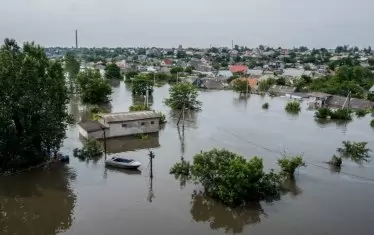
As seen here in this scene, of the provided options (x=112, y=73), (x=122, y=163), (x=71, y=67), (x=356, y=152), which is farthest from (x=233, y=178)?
(x=112, y=73)

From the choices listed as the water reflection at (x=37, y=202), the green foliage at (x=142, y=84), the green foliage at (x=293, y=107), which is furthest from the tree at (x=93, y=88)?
the water reflection at (x=37, y=202)

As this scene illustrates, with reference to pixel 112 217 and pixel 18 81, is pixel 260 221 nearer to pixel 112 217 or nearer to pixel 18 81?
pixel 112 217

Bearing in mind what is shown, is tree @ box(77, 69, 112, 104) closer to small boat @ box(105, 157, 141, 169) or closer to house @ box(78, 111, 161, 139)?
house @ box(78, 111, 161, 139)

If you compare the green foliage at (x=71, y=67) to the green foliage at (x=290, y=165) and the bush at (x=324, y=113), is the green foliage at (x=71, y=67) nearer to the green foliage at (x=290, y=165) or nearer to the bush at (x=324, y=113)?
the bush at (x=324, y=113)

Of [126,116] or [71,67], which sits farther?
[71,67]

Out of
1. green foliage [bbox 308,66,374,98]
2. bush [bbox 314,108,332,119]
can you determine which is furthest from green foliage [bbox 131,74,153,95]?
green foliage [bbox 308,66,374,98]

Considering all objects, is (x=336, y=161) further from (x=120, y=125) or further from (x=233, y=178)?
(x=120, y=125)
